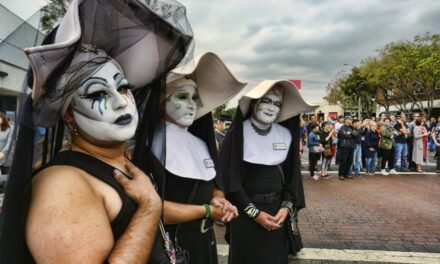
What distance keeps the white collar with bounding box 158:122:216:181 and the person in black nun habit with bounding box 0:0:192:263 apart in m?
0.77

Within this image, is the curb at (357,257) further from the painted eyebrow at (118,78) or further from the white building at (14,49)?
the white building at (14,49)

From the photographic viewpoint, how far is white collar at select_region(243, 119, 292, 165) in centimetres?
293

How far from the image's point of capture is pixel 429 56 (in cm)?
2580

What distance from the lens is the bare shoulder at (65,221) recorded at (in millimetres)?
986

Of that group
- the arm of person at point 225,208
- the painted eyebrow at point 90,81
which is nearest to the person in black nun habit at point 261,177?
the arm of person at point 225,208

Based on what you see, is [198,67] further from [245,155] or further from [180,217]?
[180,217]

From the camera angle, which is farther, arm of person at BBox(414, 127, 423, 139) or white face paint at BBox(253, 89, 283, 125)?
arm of person at BBox(414, 127, 423, 139)

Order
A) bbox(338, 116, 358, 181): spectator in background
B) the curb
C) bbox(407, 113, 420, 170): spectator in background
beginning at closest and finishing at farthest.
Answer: the curb → bbox(338, 116, 358, 181): spectator in background → bbox(407, 113, 420, 170): spectator in background

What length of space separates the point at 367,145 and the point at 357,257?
7.39 m

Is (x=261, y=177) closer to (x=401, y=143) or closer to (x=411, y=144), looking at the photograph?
(x=401, y=143)

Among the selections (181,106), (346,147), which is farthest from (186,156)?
(346,147)

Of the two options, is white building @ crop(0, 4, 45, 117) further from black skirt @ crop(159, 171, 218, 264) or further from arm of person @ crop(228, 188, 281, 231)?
arm of person @ crop(228, 188, 281, 231)

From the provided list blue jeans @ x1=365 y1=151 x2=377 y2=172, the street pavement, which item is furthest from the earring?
blue jeans @ x1=365 y1=151 x2=377 y2=172

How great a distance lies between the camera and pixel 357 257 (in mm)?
4164
